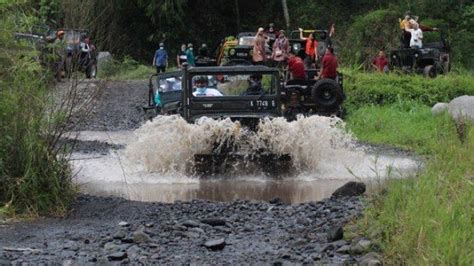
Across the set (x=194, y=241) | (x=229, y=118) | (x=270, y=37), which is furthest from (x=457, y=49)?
(x=194, y=241)

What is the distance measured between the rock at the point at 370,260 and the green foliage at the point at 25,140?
403 centimetres

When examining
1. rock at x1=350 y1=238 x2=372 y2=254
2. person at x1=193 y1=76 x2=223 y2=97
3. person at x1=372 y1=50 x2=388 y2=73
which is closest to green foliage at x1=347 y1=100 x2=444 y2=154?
person at x1=193 y1=76 x2=223 y2=97

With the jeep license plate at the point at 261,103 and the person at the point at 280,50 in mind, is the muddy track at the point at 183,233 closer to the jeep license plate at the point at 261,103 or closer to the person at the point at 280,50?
the jeep license plate at the point at 261,103

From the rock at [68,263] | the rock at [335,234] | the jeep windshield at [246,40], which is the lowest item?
the rock at [68,263]

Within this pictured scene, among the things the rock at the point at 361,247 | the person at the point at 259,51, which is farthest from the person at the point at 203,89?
the person at the point at 259,51

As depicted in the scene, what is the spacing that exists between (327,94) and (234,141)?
6.79 metres

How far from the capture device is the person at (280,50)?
24225 mm

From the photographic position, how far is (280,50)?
24.5 meters

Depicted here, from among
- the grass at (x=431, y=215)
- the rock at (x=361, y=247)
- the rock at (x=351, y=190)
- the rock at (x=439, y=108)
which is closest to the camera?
the grass at (x=431, y=215)

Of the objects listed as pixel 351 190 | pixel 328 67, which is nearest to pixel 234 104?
pixel 351 190

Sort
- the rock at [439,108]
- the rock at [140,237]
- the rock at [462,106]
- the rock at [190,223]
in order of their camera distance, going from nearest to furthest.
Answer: the rock at [140,237]
the rock at [190,223]
the rock at [462,106]
the rock at [439,108]

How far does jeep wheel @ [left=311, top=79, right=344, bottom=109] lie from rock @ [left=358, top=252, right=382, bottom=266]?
13.1 metres

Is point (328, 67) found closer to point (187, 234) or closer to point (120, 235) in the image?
point (187, 234)

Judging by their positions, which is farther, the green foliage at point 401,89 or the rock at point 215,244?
the green foliage at point 401,89
